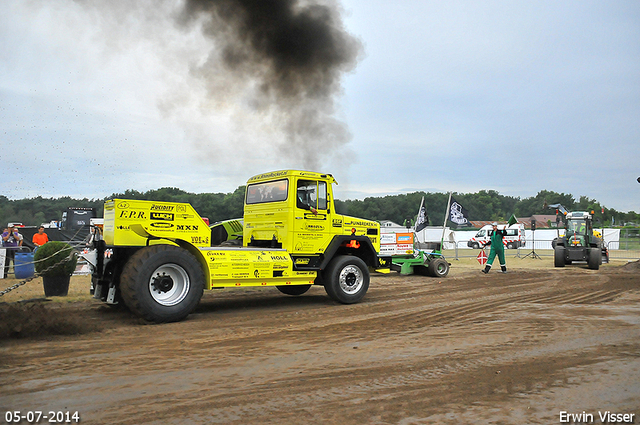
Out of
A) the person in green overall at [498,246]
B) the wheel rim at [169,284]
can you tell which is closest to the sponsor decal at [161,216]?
the wheel rim at [169,284]

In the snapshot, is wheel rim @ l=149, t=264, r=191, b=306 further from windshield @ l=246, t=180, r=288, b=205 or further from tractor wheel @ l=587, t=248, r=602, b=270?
tractor wheel @ l=587, t=248, r=602, b=270

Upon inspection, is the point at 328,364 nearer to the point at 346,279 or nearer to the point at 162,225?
the point at 162,225

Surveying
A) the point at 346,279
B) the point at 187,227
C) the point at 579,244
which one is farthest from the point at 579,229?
the point at 187,227

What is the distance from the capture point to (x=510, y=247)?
40938 mm

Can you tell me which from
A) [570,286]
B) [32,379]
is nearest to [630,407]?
[32,379]

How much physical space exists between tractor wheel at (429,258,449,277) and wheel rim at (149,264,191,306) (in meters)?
9.99

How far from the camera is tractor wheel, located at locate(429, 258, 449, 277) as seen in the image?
15.7 meters

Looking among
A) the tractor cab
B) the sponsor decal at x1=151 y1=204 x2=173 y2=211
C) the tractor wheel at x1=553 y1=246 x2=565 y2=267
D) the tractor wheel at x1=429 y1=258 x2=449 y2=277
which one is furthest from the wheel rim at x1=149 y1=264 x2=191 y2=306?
the tractor cab

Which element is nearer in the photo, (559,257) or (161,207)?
(161,207)

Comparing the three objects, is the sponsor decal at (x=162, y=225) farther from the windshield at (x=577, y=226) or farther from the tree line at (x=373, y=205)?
the windshield at (x=577, y=226)

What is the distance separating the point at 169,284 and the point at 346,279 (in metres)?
3.69

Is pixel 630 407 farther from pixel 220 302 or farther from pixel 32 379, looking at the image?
pixel 220 302

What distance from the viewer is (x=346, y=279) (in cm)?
983

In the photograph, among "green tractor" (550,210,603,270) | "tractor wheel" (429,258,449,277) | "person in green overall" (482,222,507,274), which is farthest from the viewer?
"green tractor" (550,210,603,270)
